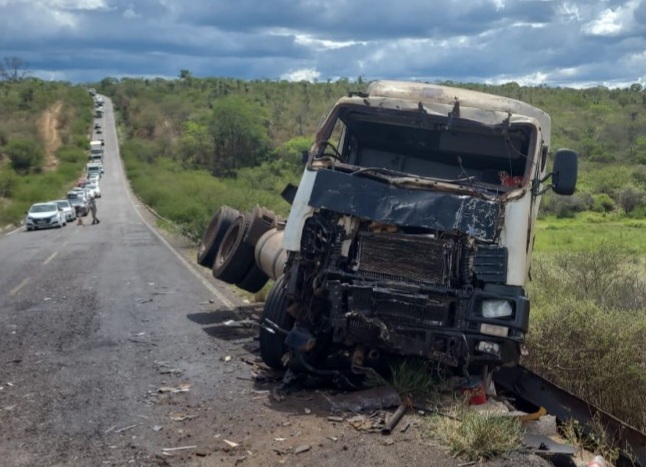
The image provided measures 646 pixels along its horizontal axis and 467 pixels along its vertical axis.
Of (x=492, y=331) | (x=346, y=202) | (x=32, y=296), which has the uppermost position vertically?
(x=346, y=202)

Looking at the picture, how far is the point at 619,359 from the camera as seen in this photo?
827 cm

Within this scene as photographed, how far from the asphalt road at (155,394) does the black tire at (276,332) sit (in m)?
0.18

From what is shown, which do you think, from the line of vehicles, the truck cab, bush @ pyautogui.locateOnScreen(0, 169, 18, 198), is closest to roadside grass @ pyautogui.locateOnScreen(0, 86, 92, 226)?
bush @ pyautogui.locateOnScreen(0, 169, 18, 198)

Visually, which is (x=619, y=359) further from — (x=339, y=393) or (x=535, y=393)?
(x=339, y=393)

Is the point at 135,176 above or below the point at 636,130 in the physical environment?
below

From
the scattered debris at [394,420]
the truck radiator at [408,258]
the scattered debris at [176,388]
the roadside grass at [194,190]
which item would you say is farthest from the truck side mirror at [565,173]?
the roadside grass at [194,190]

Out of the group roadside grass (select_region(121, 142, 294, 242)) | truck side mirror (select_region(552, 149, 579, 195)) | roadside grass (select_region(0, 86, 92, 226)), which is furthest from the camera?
roadside grass (select_region(0, 86, 92, 226))

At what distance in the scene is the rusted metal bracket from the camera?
7176 mm

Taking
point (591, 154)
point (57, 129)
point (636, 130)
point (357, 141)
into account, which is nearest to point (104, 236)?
point (357, 141)

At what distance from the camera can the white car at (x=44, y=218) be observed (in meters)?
38.5

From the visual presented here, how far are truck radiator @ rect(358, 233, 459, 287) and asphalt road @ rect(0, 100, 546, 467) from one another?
1176 millimetres

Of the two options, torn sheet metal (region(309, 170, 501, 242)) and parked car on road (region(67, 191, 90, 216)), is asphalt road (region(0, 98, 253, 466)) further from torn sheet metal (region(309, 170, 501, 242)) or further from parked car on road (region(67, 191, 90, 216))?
parked car on road (region(67, 191, 90, 216))

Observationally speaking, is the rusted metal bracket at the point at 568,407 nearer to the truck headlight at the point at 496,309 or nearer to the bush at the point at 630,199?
the truck headlight at the point at 496,309

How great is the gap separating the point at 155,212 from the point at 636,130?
31.9 metres
